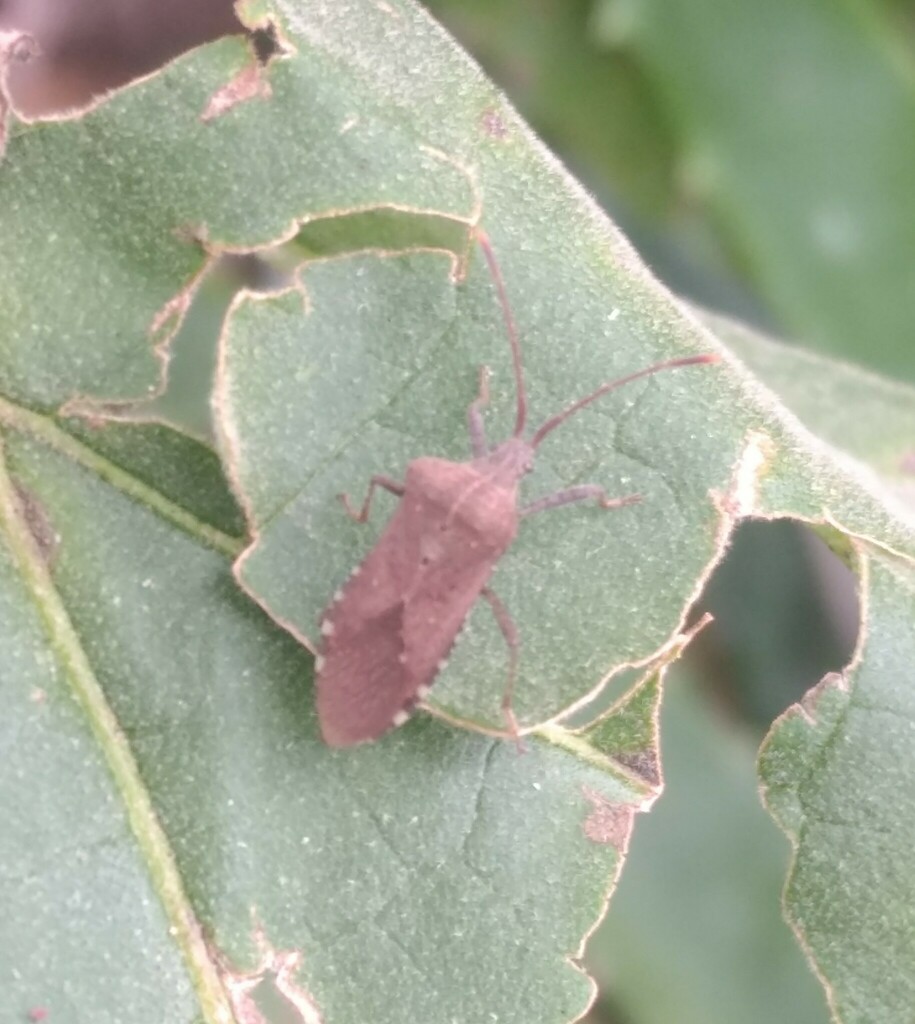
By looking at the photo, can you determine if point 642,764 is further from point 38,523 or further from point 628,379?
point 38,523

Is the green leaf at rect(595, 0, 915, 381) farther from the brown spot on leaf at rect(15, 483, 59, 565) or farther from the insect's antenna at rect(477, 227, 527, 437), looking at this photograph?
the brown spot on leaf at rect(15, 483, 59, 565)

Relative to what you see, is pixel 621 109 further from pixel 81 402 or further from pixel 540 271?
pixel 81 402

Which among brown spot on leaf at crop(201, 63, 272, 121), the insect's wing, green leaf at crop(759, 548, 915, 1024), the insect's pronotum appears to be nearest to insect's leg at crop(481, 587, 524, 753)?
the insect's pronotum

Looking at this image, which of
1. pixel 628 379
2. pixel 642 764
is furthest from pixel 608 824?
pixel 628 379

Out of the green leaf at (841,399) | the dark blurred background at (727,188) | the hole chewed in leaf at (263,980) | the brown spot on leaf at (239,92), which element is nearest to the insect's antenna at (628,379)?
the brown spot on leaf at (239,92)

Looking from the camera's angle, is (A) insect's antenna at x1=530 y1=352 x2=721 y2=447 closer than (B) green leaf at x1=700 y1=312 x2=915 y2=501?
Yes

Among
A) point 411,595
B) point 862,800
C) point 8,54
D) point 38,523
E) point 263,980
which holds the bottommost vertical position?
point 862,800
